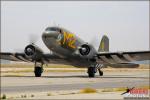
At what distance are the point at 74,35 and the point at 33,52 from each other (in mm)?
4788

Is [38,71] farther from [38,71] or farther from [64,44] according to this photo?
[64,44]

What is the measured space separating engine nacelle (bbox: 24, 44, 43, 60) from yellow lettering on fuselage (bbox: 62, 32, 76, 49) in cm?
277

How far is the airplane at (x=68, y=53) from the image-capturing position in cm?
3988

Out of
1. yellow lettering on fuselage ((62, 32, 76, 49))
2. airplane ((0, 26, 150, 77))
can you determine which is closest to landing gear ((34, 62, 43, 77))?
airplane ((0, 26, 150, 77))

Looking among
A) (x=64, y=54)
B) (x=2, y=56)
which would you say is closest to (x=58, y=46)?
(x=64, y=54)

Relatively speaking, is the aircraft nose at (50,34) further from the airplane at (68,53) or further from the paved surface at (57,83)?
the paved surface at (57,83)

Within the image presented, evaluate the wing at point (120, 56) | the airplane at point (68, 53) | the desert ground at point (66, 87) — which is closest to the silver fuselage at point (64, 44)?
the airplane at point (68, 53)

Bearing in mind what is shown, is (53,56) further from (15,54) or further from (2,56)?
(2,56)

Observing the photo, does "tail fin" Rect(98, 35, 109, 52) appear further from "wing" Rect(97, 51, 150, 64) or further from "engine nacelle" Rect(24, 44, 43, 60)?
"engine nacelle" Rect(24, 44, 43, 60)

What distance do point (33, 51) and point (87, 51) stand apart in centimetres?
558

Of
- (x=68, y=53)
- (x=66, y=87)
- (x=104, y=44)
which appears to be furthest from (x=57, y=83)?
(x=104, y=44)

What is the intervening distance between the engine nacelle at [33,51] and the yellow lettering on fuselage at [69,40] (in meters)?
2.77

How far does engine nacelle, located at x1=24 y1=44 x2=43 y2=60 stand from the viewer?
134 ft

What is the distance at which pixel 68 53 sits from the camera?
4097cm
